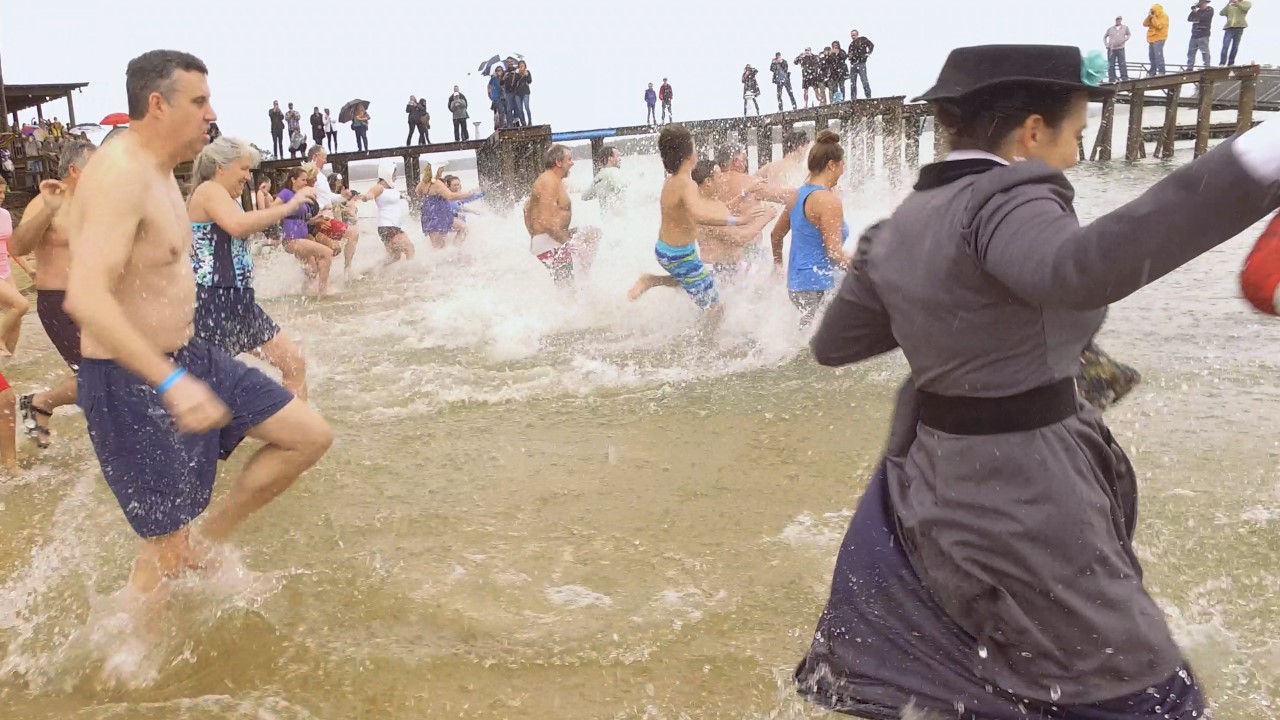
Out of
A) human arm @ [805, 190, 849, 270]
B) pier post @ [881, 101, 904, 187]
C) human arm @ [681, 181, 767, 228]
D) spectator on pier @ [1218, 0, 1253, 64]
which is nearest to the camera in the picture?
human arm @ [805, 190, 849, 270]

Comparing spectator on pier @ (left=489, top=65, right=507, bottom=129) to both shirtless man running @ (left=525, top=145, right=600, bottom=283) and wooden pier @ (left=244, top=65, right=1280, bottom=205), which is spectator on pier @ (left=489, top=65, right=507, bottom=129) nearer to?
wooden pier @ (left=244, top=65, right=1280, bottom=205)

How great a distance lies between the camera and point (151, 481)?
106 inches

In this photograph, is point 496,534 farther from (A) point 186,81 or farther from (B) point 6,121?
(B) point 6,121

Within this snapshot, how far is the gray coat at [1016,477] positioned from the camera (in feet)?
4.57

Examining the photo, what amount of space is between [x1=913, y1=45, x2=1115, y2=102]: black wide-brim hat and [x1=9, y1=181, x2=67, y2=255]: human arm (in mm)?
4795

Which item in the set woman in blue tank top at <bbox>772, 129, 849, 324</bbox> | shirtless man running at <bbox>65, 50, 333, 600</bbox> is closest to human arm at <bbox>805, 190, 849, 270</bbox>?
woman in blue tank top at <bbox>772, 129, 849, 324</bbox>

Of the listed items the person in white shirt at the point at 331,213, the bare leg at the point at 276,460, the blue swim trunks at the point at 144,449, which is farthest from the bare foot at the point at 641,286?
the blue swim trunks at the point at 144,449

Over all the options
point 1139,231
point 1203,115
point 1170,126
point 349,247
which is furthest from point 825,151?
point 1170,126

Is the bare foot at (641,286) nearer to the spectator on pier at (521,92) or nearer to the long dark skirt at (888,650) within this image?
the long dark skirt at (888,650)

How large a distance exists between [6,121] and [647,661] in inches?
1172

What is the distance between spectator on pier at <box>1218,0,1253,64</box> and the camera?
19734mm

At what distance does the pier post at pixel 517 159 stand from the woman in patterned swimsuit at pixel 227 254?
15.1 meters

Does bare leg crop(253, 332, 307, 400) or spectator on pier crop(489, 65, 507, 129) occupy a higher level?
spectator on pier crop(489, 65, 507, 129)

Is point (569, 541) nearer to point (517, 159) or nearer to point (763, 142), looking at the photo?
point (517, 159)
